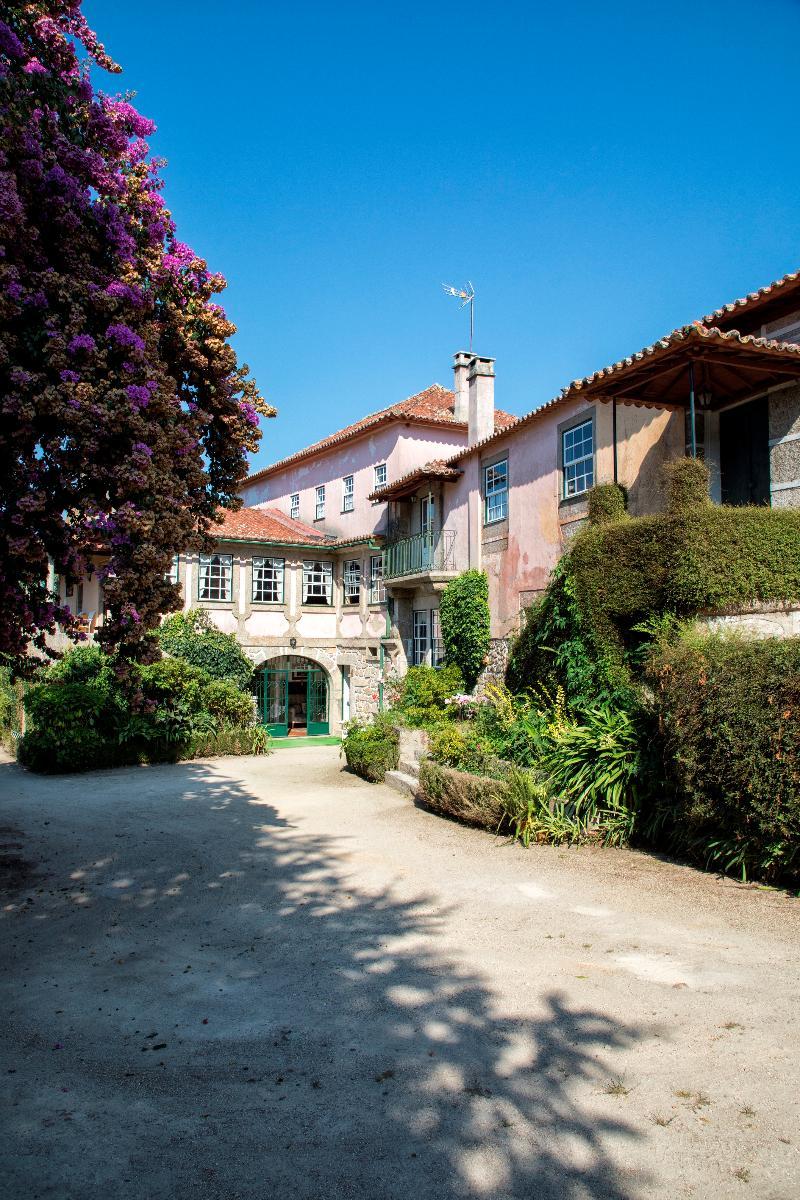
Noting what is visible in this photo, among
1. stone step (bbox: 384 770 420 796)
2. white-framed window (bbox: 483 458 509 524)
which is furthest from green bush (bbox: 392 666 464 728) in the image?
white-framed window (bbox: 483 458 509 524)

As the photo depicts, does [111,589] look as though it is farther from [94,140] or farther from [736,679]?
[736,679]

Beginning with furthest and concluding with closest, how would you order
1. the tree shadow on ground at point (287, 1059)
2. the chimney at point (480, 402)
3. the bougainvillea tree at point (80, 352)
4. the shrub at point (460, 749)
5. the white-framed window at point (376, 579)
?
the white-framed window at point (376, 579)
the chimney at point (480, 402)
the shrub at point (460, 749)
the bougainvillea tree at point (80, 352)
the tree shadow on ground at point (287, 1059)

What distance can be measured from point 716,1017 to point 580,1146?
162cm

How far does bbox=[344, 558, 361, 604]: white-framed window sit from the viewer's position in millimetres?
25109

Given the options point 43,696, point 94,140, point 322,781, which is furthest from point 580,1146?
point 43,696

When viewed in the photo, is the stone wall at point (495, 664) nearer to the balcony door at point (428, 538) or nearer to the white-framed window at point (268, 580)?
the balcony door at point (428, 538)

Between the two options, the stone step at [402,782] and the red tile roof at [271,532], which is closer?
the stone step at [402,782]

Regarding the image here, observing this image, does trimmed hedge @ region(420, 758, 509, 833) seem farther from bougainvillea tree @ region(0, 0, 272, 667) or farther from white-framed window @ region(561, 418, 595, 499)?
white-framed window @ region(561, 418, 595, 499)

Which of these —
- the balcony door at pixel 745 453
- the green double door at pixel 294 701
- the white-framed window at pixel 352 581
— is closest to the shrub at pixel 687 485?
the balcony door at pixel 745 453

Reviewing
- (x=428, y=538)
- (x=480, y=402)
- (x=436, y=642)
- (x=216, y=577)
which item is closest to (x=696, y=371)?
(x=480, y=402)

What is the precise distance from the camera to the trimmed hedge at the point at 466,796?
9742mm

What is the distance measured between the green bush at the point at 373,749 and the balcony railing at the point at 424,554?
5.06 m

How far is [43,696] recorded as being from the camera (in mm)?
16344

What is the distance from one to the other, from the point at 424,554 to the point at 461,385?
6.40m
